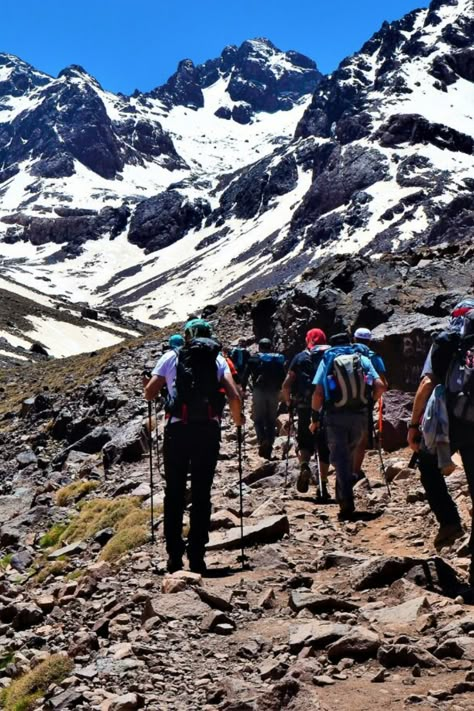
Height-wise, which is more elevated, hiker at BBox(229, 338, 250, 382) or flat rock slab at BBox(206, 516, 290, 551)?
hiker at BBox(229, 338, 250, 382)

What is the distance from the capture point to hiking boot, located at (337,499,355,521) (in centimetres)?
1008

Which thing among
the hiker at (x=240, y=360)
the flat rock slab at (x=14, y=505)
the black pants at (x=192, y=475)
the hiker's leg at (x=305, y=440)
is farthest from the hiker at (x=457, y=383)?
the flat rock slab at (x=14, y=505)

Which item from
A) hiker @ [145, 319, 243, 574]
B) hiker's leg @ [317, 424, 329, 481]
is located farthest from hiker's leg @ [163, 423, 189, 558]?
hiker's leg @ [317, 424, 329, 481]

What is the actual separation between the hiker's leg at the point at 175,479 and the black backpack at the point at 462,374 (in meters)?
2.63

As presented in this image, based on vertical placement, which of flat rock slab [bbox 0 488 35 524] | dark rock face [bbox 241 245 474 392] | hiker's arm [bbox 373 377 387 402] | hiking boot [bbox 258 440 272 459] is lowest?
flat rock slab [bbox 0 488 35 524]

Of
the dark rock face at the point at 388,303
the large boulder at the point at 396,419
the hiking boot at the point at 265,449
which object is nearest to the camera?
the large boulder at the point at 396,419

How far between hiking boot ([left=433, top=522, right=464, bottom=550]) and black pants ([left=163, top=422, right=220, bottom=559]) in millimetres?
2213

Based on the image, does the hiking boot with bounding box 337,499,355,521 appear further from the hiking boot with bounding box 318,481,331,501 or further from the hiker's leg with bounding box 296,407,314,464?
the hiker's leg with bounding box 296,407,314,464

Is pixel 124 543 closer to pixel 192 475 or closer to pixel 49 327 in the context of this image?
pixel 192 475

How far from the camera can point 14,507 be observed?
17203mm

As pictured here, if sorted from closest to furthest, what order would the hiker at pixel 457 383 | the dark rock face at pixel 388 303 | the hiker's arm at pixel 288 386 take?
the hiker at pixel 457 383, the hiker's arm at pixel 288 386, the dark rock face at pixel 388 303

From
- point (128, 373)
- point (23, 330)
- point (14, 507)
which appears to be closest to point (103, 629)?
point (14, 507)

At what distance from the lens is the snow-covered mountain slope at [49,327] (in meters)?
81.7

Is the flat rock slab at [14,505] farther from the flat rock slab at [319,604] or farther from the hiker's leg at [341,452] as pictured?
the flat rock slab at [319,604]
